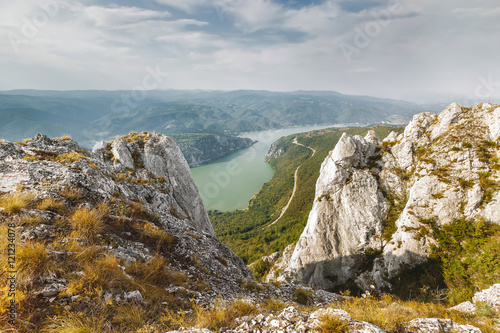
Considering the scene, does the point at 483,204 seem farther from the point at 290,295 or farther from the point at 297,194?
the point at 297,194

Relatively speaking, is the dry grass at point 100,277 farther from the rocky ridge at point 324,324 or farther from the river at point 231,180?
the river at point 231,180

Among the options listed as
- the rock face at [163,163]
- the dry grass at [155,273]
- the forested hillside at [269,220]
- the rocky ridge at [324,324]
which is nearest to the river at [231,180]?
the forested hillside at [269,220]

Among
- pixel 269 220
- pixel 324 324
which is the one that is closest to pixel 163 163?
pixel 324 324

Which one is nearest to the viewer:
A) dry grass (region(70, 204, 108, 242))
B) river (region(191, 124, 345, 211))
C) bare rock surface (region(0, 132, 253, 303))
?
bare rock surface (region(0, 132, 253, 303))

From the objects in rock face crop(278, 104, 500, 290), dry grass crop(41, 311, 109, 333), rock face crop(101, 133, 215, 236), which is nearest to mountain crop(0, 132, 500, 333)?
dry grass crop(41, 311, 109, 333)

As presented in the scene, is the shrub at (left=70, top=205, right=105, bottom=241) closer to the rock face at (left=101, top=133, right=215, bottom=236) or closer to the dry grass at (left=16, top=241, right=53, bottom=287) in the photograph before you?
the dry grass at (left=16, top=241, right=53, bottom=287)

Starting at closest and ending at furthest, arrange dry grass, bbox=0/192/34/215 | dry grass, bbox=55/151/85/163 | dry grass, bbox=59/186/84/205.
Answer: dry grass, bbox=0/192/34/215 < dry grass, bbox=59/186/84/205 < dry grass, bbox=55/151/85/163
